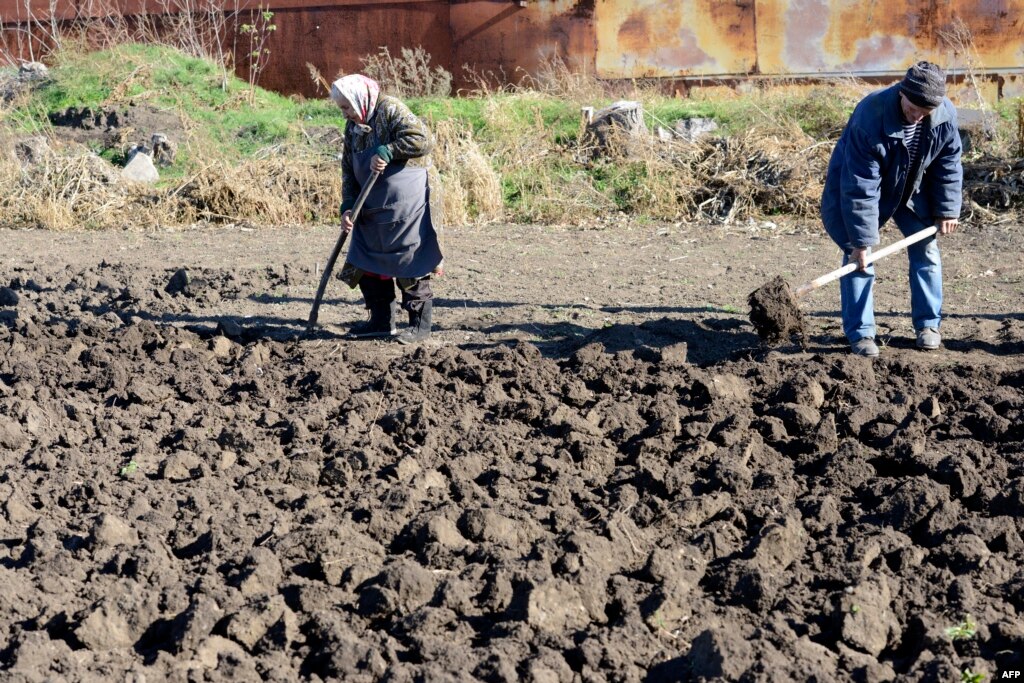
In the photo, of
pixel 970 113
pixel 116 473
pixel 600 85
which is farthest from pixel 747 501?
pixel 600 85

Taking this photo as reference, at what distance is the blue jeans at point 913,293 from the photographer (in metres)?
6.41

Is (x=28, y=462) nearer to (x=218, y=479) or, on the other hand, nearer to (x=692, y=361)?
(x=218, y=479)

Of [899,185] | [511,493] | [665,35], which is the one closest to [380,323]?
[511,493]

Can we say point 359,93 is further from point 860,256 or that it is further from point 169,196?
point 169,196

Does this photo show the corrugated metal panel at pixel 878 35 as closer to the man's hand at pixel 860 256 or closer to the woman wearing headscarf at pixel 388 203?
the man's hand at pixel 860 256

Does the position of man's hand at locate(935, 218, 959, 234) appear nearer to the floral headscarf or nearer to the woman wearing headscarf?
the woman wearing headscarf

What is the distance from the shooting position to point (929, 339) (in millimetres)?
6516

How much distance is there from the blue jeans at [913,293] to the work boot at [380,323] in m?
2.75

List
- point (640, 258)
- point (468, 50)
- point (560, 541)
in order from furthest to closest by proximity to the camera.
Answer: point (468, 50) < point (640, 258) < point (560, 541)

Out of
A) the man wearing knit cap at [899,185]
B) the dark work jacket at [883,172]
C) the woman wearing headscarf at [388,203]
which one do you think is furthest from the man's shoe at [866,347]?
the woman wearing headscarf at [388,203]

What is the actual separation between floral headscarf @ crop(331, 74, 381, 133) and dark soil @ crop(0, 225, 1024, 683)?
138cm

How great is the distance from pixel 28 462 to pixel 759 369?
3674 millimetres

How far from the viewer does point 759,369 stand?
5996mm

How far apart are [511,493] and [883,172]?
303 centimetres
